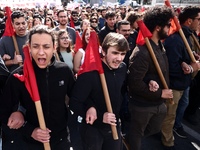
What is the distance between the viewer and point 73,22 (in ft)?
24.0

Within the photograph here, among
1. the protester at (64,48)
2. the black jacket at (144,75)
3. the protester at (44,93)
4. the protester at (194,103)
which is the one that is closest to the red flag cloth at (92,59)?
the protester at (44,93)

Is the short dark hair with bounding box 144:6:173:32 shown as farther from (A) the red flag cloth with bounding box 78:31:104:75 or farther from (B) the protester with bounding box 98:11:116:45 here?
(B) the protester with bounding box 98:11:116:45

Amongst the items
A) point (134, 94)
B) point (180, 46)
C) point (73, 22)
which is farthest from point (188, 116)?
point (73, 22)

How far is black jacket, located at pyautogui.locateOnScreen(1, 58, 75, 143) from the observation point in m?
1.94

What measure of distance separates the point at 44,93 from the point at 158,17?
156cm

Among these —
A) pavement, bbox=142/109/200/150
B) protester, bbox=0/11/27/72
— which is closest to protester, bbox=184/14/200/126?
pavement, bbox=142/109/200/150

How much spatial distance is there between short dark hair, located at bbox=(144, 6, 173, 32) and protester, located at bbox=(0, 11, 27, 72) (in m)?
1.74

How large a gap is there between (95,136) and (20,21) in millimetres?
2266

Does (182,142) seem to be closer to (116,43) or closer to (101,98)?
(101,98)

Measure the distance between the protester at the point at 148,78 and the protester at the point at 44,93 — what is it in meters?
0.81

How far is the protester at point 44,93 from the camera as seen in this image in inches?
76.4

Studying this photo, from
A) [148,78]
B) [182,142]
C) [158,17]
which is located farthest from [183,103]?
[158,17]

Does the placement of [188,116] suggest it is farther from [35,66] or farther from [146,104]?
[35,66]

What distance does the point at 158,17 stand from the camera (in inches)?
103
